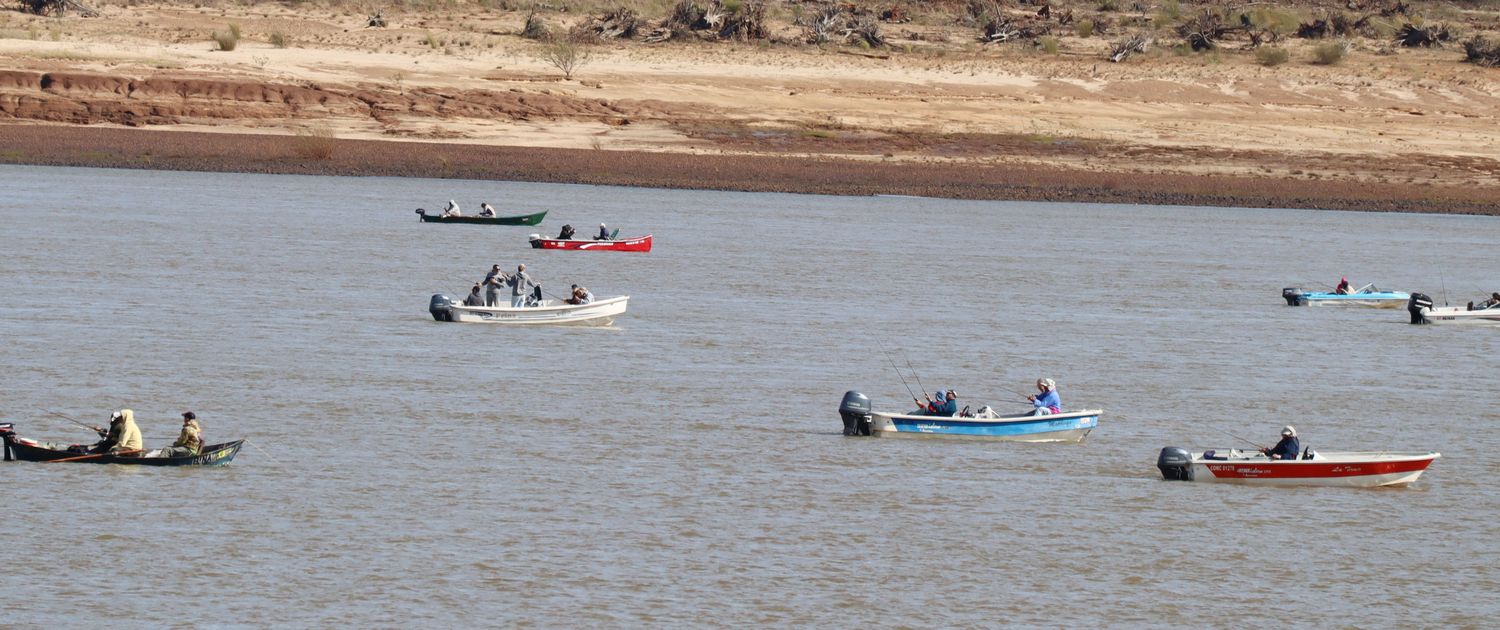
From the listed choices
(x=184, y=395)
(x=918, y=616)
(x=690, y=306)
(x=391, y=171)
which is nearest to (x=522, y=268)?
(x=690, y=306)

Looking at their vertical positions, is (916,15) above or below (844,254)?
above

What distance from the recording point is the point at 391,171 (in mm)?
82750

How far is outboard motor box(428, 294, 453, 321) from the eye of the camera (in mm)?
44531

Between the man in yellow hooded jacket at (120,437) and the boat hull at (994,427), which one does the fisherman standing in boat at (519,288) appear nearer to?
the boat hull at (994,427)

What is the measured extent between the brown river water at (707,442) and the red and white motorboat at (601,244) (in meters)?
0.45

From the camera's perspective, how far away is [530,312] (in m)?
45.2

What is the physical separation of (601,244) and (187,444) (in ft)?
112

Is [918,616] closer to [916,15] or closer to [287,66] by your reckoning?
[287,66]

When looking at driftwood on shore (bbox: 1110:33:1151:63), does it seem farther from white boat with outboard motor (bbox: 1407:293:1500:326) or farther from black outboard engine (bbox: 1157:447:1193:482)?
black outboard engine (bbox: 1157:447:1193:482)

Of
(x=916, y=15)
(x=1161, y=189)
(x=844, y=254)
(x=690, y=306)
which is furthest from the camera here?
(x=916, y=15)

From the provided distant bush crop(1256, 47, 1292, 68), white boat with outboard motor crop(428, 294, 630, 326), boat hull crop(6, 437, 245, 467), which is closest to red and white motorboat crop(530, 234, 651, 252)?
white boat with outboard motor crop(428, 294, 630, 326)

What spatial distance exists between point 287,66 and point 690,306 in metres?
43.8

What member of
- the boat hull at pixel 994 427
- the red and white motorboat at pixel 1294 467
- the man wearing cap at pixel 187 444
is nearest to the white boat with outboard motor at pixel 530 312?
the boat hull at pixel 994 427

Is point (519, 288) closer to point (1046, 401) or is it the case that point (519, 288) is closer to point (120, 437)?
point (1046, 401)
